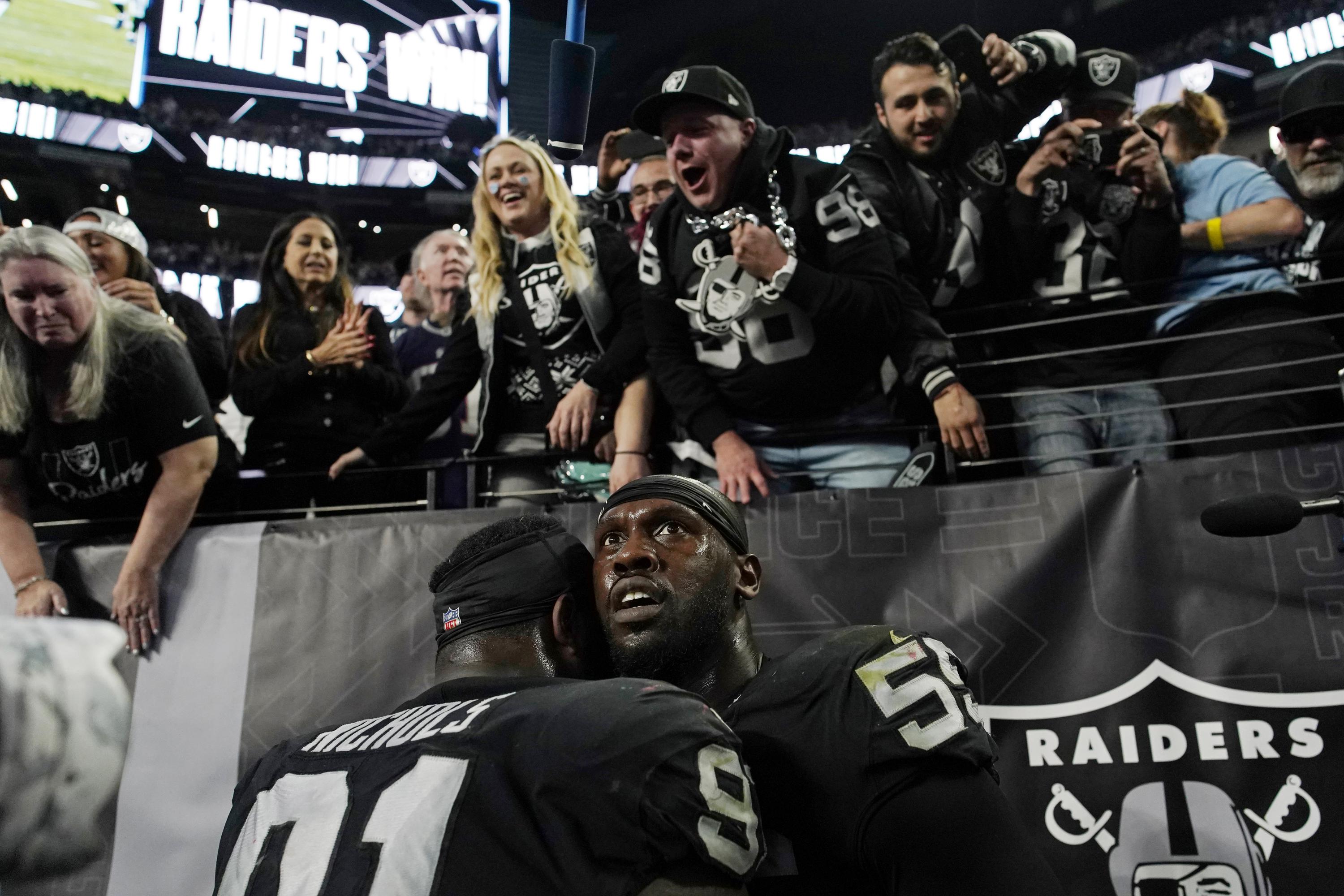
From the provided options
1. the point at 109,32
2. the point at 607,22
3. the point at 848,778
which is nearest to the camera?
the point at 848,778

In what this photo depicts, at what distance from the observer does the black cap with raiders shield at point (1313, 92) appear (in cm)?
354

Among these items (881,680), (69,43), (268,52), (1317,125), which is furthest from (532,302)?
(268,52)

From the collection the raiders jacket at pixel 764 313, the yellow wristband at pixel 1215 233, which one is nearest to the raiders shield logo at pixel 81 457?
the raiders jacket at pixel 764 313

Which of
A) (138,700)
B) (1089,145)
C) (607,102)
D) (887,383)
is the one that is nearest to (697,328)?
(887,383)

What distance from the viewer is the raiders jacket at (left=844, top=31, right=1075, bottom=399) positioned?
378 cm

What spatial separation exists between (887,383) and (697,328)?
625mm

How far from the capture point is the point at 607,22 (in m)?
9.66

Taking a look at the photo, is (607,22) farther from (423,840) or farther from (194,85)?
(423,840)

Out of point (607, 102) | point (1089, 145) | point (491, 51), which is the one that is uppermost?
point (491, 51)

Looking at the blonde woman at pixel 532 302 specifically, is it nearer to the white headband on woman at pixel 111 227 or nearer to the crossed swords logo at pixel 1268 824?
the white headband on woman at pixel 111 227

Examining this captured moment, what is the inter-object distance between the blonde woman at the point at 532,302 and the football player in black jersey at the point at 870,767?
5.52 ft

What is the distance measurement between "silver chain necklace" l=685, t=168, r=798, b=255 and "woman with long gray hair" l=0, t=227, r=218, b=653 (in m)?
1.87

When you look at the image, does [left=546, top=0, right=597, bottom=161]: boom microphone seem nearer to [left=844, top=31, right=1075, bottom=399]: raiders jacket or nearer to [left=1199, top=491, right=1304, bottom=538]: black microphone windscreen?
[left=844, top=31, right=1075, bottom=399]: raiders jacket

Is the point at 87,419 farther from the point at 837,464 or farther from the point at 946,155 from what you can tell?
the point at 946,155
